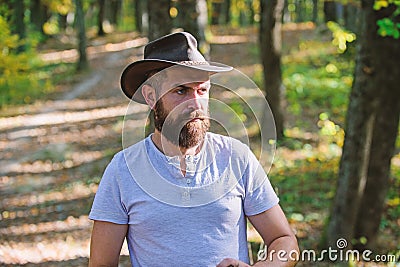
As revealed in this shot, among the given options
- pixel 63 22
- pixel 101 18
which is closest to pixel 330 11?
pixel 101 18

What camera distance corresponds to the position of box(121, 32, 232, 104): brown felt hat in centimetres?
264

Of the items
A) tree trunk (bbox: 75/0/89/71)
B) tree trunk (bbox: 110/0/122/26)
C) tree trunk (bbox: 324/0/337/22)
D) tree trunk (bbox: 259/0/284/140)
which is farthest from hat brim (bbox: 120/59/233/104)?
tree trunk (bbox: 110/0/122/26)

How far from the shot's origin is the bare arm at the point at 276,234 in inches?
103

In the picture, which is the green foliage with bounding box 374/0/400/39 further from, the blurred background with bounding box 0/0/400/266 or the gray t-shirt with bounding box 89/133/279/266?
the gray t-shirt with bounding box 89/133/279/266

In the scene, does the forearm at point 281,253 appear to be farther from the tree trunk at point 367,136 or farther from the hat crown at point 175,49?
the tree trunk at point 367,136

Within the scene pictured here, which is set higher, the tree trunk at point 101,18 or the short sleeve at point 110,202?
the short sleeve at point 110,202

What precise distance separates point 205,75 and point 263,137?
0.67 metres

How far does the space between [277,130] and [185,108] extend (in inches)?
438

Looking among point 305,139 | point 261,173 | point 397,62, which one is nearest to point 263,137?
point 261,173

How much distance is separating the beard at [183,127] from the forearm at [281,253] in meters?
0.61

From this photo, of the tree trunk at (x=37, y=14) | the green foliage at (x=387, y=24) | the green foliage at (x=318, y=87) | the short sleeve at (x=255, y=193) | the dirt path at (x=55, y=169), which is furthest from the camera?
the tree trunk at (x=37, y=14)

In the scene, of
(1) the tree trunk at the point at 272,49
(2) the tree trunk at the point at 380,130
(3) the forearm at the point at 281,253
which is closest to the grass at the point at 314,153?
(2) the tree trunk at the point at 380,130

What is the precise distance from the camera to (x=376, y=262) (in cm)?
770

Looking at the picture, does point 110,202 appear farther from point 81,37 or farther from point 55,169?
point 81,37
